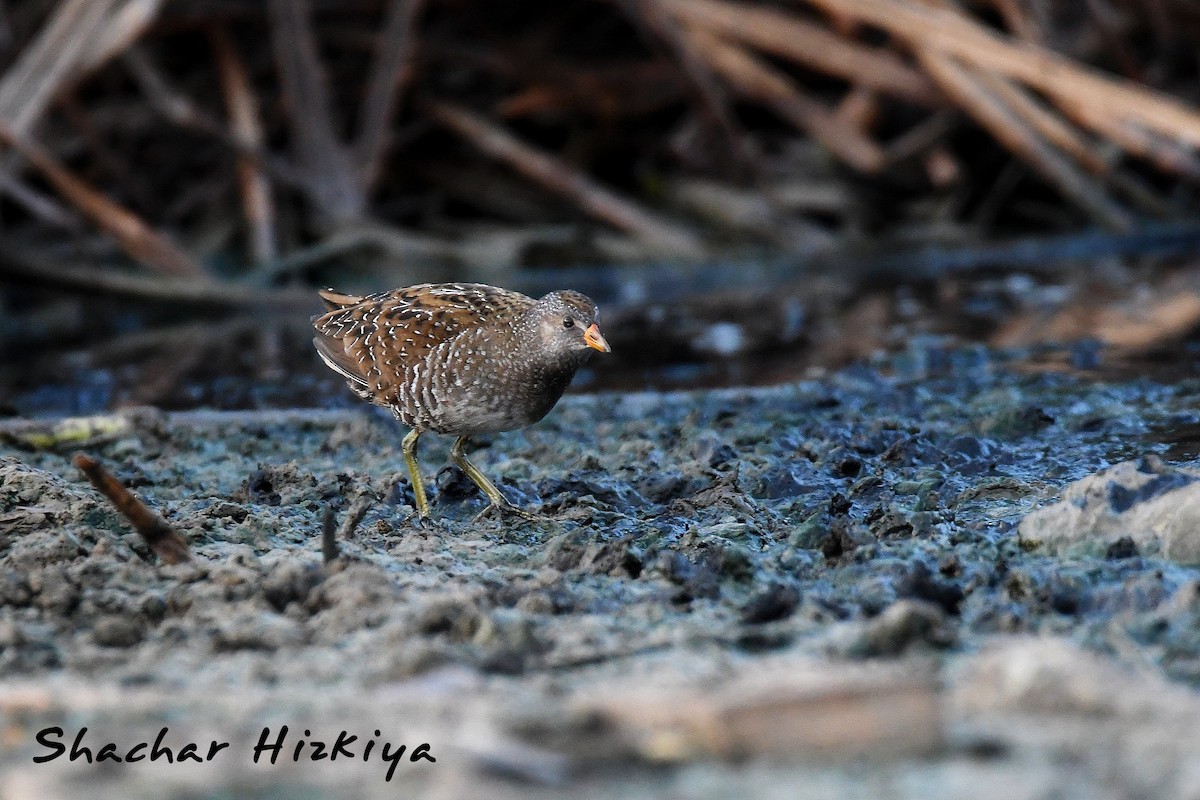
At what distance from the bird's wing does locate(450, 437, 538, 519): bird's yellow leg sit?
28cm

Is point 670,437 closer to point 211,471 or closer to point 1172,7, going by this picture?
point 211,471

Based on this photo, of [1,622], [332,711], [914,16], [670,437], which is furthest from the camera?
[914,16]

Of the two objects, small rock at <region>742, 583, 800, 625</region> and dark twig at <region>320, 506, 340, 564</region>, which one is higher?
dark twig at <region>320, 506, 340, 564</region>

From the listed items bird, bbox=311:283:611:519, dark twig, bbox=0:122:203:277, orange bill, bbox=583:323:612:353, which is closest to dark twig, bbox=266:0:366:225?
dark twig, bbox=0:122:203:277

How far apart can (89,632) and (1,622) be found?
177 millimetres

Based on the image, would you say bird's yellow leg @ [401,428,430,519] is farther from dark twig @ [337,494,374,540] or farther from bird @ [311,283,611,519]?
dark twig @ [337,494,374,540]

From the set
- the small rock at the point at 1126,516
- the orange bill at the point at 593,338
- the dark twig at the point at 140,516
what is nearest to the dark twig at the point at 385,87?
the orange bill at the point at 593,338

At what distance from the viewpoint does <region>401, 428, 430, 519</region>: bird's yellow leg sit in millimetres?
4539

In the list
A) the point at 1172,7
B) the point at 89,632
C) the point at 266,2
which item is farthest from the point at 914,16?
the point at 89,632

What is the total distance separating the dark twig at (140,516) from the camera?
3486mm

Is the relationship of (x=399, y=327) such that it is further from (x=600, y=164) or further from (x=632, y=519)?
(x=600, y=164)

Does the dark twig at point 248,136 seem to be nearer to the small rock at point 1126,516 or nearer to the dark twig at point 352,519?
Answer: the dark twig at point 352,519

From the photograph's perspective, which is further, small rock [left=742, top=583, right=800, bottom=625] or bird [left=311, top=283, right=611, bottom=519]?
bird [left=311, top=283, right=611, bottom=519]

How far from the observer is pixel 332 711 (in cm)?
262
